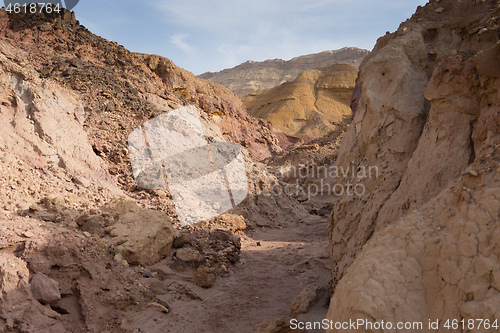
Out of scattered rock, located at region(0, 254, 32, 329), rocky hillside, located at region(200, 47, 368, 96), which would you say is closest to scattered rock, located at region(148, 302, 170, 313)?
scattered rock, located at region(0, 254, 32, 329)

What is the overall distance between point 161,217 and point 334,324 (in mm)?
4123

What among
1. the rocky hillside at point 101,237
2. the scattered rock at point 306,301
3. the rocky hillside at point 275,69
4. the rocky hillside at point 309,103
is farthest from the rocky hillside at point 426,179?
the rocky hillside at point 275,69

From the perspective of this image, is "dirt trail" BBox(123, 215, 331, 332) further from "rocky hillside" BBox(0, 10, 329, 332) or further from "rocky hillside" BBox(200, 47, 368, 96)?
"rocky hillside" BBox(200, 47, 368, 96)

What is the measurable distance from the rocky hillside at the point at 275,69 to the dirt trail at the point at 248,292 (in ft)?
156

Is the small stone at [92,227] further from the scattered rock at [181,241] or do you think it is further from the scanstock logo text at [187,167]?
the scanstock logo text at [187,167]

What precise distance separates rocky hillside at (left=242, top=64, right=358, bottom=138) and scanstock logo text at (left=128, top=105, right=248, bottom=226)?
21368 mm

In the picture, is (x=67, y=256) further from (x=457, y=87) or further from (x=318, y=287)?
(x=457, y=87)

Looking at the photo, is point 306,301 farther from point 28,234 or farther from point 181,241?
point 28,234

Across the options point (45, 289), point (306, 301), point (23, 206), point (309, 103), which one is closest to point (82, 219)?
point (23, 206)

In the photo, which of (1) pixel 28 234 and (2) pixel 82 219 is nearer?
(1) pixel 28 234

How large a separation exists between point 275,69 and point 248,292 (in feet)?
196

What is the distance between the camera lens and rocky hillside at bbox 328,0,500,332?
213 cm

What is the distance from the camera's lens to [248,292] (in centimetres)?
533

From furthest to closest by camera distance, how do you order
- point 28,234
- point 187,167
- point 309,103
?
point 309,103 < point 187,167 < point 28,234
